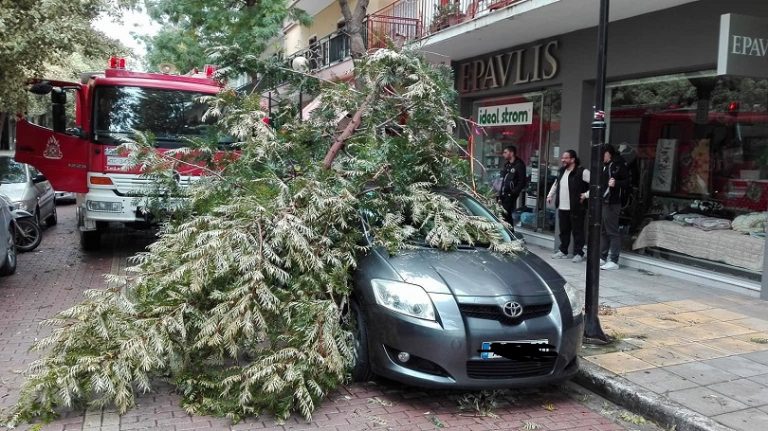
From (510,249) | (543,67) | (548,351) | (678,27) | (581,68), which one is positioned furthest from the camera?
(543,67)

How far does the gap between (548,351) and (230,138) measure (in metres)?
3.80

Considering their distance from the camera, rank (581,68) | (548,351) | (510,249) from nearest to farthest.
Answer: (548,351) < (510,249) < (581,68)

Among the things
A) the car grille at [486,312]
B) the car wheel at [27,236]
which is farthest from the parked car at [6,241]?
the car grille at [486,312]

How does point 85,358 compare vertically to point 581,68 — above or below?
below

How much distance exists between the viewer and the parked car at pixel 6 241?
7567 mm

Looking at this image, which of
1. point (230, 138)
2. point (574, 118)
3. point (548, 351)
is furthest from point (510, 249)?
point (574, 118)

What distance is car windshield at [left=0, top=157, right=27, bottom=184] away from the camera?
452 inches

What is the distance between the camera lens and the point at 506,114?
41.5 feet

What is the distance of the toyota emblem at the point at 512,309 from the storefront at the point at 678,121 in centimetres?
367

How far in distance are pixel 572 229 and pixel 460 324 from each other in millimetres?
6167

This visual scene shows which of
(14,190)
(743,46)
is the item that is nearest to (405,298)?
(743,46)

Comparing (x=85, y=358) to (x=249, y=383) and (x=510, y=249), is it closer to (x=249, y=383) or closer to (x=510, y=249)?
(x=249, y=383)

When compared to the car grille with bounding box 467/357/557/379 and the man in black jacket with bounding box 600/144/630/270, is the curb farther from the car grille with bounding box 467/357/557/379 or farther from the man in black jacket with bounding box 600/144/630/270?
the man in black jacket with bounding box 600/144/630/270

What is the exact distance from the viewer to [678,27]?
8.35 m
